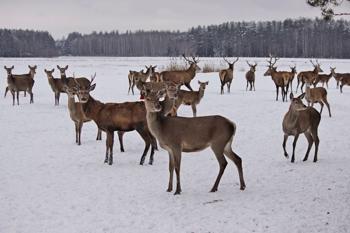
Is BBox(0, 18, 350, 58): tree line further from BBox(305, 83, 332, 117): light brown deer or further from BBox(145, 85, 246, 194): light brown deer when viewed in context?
BBox(145, 85, 246, 194): light brown deer

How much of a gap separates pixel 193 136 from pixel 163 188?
1214mm

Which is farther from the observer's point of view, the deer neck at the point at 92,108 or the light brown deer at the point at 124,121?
the deer neck at the point at 92,108

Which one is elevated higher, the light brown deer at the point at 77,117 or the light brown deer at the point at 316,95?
the light brown deer at the point at 316,95

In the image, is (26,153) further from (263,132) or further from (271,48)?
(271,48)

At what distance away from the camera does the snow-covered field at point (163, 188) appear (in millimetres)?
6742

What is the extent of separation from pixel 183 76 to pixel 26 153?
1391 cm

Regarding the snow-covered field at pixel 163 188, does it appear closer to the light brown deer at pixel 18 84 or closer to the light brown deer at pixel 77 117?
the light brown deer at pixel 77 117

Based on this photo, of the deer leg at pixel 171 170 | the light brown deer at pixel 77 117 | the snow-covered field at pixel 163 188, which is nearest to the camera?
the snow-covered field at pixel 163 188

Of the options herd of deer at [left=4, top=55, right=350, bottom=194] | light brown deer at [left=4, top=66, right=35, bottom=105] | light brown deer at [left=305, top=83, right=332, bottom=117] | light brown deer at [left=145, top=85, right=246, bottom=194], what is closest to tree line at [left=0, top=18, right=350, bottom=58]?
light brown deer at [left=4, top=66, right=35, bottom=105]

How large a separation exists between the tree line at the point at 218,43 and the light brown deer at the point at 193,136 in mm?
98761

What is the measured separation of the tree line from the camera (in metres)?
111

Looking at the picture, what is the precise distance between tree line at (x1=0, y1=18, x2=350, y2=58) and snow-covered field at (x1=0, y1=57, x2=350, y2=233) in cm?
9465

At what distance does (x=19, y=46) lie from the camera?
131625 millimetres

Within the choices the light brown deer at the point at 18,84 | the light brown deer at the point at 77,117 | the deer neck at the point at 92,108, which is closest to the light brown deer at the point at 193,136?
the deer neck at the point at 92,108
